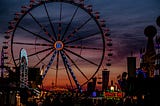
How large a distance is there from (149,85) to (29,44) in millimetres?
16483

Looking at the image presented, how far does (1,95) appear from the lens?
33562 millimetres

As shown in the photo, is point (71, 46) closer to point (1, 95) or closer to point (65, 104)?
point (1, 95)

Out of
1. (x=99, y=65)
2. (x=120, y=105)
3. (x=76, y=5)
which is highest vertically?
(x=76, y=5)

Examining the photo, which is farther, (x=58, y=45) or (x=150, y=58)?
(x=150, y=58)

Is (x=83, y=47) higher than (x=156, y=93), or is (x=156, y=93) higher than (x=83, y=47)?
(x=83, y=47)

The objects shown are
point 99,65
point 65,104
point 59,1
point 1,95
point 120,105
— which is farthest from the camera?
point 59,1

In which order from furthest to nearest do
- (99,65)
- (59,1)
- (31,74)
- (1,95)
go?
(31,74), (59,1), (99,65), (1,95)

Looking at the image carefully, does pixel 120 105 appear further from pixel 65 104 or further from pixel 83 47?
pixel 83 47

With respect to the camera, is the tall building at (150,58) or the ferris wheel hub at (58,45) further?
the tall building at (150,58)

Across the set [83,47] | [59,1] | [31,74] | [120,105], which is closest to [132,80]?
[120,105]

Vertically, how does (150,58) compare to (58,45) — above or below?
above

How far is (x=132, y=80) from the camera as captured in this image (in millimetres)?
29641

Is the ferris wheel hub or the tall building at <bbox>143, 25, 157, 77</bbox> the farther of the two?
the tall building at <bbox>143, 25, 157, 77</bbox>

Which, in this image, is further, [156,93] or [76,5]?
[76,5]
